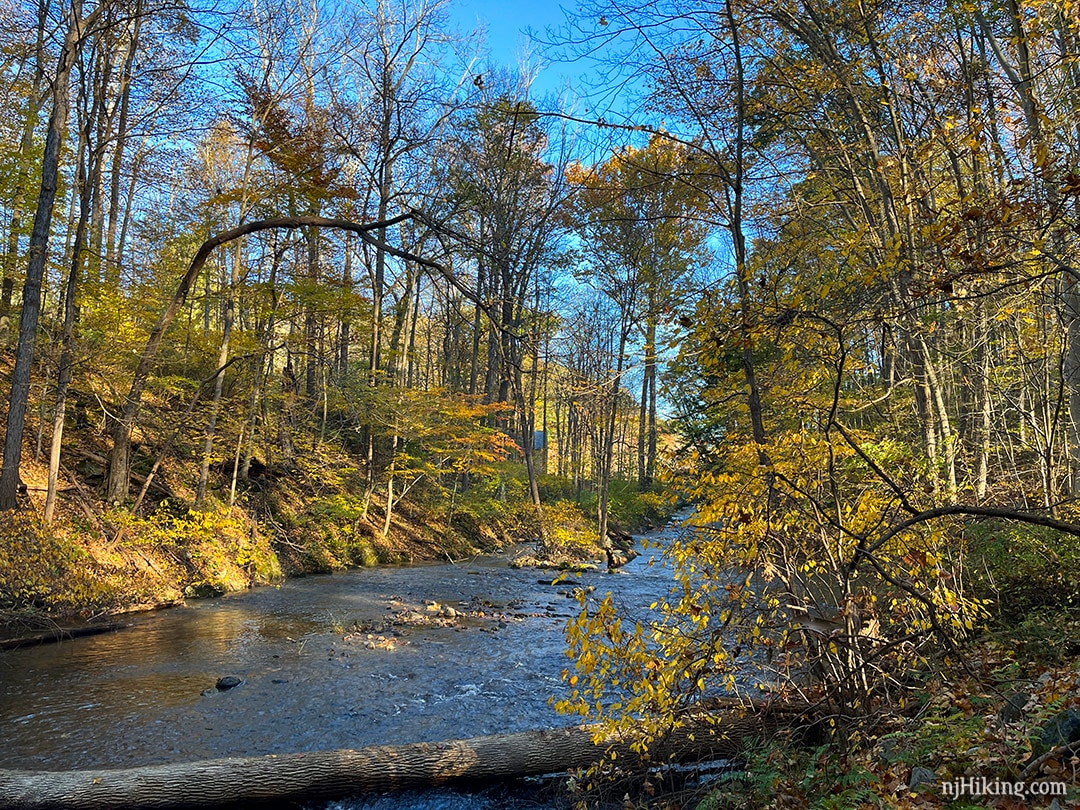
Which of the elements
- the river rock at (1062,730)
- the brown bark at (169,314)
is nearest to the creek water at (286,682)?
the river rock at (1062,730)

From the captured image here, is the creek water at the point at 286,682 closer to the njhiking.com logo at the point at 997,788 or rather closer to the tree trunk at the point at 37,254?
the njhiking.com logo at the point at 997,788

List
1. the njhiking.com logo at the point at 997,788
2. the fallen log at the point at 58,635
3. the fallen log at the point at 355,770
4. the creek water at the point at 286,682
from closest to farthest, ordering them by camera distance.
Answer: the njhiking.com logo at the point at 997,788
the fallen log at the point at 355,770
the creek water at the point at 286,682
the fallen log at the point at 58,635

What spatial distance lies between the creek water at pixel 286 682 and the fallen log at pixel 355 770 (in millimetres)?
190

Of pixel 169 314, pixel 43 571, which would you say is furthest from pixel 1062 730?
pixel 169 314

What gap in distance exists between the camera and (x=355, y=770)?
14.2 feet

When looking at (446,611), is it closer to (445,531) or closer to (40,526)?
(40,526)

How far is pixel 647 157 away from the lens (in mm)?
6395

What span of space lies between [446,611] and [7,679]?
5611 mm

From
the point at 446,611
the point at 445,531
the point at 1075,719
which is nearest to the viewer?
the point at 1075,719

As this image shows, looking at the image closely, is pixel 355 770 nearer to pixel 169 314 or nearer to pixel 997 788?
pixel 997 788

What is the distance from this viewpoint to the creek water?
5.09 m

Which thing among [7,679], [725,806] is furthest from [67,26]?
[725,806]

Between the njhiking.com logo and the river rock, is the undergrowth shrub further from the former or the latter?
the river rock

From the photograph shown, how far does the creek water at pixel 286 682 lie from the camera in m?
5.09
